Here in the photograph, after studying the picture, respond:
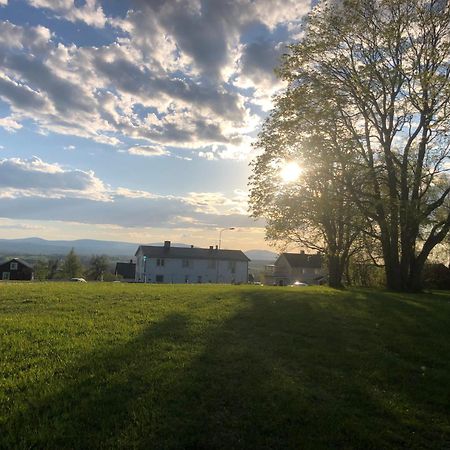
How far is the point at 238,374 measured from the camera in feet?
25.7

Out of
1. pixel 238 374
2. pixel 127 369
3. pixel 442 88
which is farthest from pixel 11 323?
pixel 442 88

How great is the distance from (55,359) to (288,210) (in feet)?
72.0

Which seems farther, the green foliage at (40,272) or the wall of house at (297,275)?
the green foliage at (40,272)

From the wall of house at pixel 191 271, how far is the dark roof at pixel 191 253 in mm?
881

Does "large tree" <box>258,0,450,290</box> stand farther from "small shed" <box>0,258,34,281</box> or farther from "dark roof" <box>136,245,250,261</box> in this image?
"small shed" <box>0,258,34,281</box>

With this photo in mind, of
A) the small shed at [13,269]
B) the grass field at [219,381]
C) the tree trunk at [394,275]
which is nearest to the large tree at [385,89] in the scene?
the tree trunk at [394,275]

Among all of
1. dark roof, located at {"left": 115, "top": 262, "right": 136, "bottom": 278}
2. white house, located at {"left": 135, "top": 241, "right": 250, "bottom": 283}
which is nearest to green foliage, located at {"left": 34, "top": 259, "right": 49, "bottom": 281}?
dark roof, located at {"left": 115, "top": 262, "right": 136, "bottom": 278}

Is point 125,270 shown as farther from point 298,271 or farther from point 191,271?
point 298,271

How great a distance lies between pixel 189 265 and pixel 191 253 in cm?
311

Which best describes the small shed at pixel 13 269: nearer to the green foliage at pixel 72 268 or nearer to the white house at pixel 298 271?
the green foliage at pixel 72 268

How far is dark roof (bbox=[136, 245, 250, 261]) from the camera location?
91.2 m

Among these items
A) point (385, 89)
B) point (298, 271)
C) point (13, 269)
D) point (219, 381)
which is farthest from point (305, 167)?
point (13, 269)

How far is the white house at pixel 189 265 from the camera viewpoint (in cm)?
9050

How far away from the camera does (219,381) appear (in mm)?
7379
